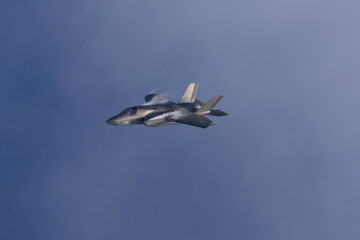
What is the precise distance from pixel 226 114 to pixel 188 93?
11.5 metres

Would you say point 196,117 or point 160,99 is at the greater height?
point 160,99

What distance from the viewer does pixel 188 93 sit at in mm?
114562

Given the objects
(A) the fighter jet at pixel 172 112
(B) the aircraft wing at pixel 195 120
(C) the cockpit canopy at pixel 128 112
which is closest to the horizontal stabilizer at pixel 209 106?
(A) the fighter jet at pixel 172 112

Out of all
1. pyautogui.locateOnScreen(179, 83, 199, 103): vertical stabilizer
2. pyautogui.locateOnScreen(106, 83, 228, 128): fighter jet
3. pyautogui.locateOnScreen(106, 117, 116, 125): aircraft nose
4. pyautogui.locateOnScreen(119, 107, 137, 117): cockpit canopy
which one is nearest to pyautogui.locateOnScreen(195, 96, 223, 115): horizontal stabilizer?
pyautogui.locateOnScreen(106, 83, 228, 128): fighter jet

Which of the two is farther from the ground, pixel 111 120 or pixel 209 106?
pixel 111 120

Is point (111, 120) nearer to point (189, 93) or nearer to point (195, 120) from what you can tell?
point (195, 120)

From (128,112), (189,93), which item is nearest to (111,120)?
(128,112)

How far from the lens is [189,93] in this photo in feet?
376

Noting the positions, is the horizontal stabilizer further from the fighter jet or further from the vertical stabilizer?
the vertical stabilizer

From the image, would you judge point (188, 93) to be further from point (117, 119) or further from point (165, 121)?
point (117, 119)

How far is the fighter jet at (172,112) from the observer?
341ft

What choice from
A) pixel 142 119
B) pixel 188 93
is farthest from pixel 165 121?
pixel 188 93

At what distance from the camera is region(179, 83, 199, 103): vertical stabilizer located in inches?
4505

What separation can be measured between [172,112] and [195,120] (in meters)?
7.39
